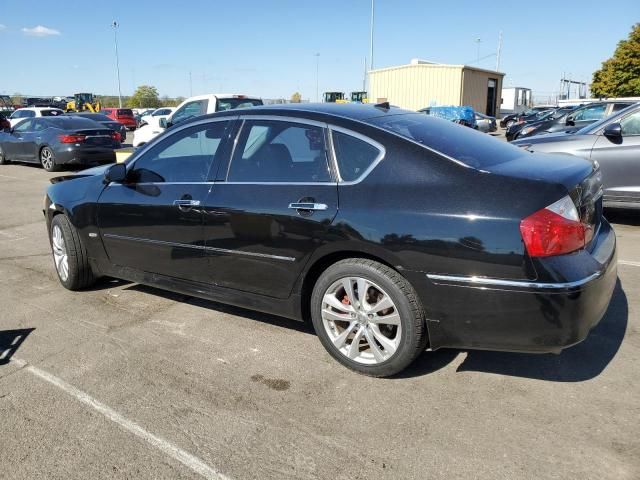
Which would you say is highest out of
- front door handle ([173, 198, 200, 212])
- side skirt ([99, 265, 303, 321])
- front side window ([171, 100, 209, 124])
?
front side window ([171, 100, 209, 124])

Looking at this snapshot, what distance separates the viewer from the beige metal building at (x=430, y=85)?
39.1 m

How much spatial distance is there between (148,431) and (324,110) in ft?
7.31

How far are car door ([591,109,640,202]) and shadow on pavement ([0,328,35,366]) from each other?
6.59 metres

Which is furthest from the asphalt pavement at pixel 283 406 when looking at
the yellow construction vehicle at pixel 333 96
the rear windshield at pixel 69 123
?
the yellow construction vehicle at pixel 333 96

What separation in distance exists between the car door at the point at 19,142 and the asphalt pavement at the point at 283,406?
12.5m

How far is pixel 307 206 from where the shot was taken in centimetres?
324

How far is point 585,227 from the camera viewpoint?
2.89 meters

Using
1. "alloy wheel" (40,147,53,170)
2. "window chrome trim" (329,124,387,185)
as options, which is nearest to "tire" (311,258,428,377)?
"window chrome trim" (329,124,387,185)

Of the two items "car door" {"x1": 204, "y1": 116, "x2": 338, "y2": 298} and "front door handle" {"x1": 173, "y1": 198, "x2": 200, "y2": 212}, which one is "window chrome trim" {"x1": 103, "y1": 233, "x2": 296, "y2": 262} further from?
"front door handle" {"x1": 173, "y1": 198, "x2": 200, "y2": 212}

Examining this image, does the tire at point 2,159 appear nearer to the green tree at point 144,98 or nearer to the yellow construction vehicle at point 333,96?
the yellow construction vehicle at point 333,96

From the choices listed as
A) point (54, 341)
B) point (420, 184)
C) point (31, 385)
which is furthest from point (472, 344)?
point (54, 341)

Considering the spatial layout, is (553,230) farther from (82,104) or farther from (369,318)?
(82,104)


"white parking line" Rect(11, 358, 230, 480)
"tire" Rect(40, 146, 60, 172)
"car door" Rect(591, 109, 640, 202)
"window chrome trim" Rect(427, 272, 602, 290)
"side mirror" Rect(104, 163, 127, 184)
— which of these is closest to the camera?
"white parking line" Rect(11, 358, 230, 480)

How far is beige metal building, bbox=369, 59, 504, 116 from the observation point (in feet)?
128
